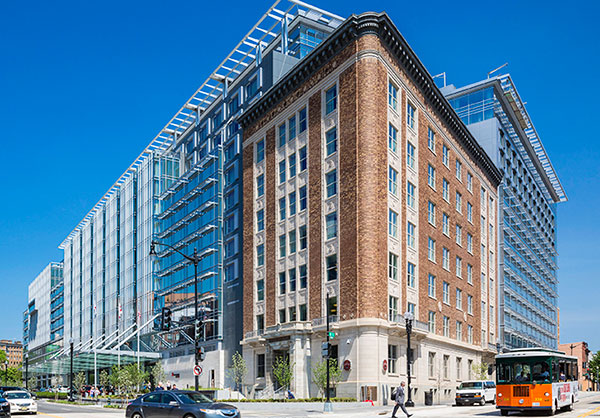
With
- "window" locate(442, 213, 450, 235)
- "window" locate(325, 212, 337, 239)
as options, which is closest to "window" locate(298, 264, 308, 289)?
"window" locate(325, 212, 337, 239)

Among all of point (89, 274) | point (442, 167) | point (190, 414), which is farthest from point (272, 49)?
point (89, 274)

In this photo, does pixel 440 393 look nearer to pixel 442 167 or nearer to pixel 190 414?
pixel 442 167

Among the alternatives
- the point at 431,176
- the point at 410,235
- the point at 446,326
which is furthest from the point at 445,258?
the point at 410,235

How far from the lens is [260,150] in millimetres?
64688

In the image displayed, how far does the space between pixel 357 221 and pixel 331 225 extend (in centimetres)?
367

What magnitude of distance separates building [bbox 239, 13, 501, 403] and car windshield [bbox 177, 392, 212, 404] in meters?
24.4

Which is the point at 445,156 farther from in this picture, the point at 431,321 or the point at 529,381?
the point at 529,381

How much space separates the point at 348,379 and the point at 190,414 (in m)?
27.0

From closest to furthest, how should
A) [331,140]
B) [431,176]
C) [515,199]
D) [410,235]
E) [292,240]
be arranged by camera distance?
1. [331,140]
2. [410,235]
3. [292,240]
4. [431,176]
5. [515,199]

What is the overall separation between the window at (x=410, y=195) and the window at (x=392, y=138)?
379cm

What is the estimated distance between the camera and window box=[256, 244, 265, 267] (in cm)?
6189

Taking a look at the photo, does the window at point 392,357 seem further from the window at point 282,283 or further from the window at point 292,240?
the window at point 292,240

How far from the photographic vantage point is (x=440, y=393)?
59969mm

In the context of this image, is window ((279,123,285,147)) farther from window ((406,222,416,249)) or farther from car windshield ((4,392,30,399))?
car windshield ((4,392,30,399))
